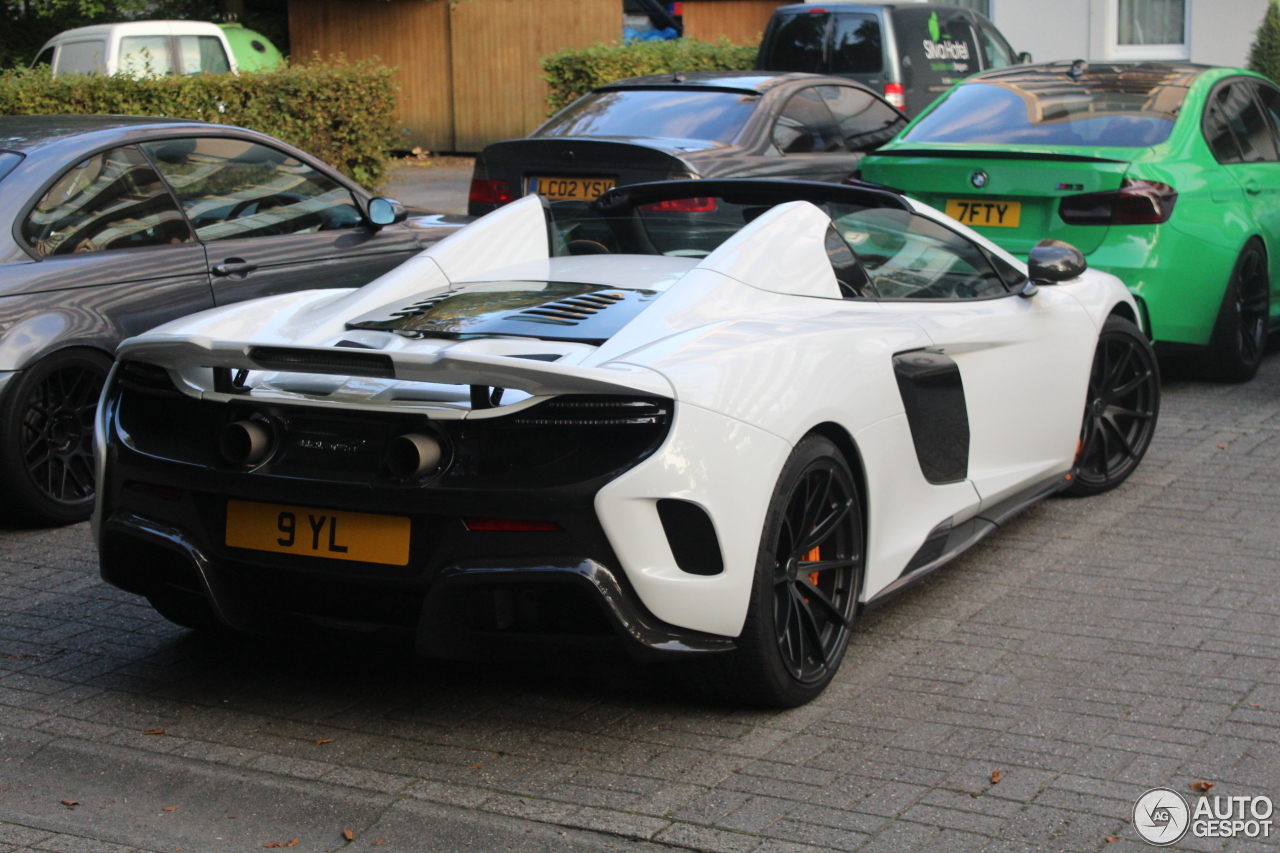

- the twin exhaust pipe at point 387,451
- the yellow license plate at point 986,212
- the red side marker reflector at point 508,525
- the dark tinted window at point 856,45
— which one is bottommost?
the red side marker reflector at point 508,525

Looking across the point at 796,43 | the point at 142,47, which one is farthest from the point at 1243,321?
the point at 142,47

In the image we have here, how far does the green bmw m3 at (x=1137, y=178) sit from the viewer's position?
705 cm

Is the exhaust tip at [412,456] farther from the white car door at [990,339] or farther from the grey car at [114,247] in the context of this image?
the grey car at [114,247]

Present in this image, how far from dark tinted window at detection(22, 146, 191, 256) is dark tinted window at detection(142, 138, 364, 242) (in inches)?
4.3

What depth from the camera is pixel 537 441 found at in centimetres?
334

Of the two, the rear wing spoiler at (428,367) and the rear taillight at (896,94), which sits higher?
the rear taillight at (896,94)

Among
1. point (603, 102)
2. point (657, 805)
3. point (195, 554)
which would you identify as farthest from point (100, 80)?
point (657, 805)

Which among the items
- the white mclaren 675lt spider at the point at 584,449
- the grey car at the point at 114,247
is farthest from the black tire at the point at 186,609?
the grey car at the point at 114,247

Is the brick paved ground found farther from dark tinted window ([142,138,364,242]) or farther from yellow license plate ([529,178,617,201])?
yellow license plate ([529,178,617,201])

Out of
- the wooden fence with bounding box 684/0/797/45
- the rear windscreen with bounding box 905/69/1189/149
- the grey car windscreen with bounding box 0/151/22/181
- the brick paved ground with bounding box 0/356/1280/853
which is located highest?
the wooden fence with bounding box 684/0/797/45

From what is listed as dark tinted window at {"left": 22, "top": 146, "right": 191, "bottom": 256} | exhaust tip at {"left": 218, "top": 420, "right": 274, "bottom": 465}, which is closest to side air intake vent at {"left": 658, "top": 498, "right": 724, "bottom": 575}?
exhaust tip at {"left": 218, "top": 420, "right": 274, "bottom": 465}

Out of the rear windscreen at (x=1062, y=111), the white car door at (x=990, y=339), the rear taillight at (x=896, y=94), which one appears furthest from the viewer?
the rear taillight at (x=896, y=94)

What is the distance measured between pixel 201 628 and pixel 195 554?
79 centimetres

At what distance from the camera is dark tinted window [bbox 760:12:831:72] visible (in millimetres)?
14094
